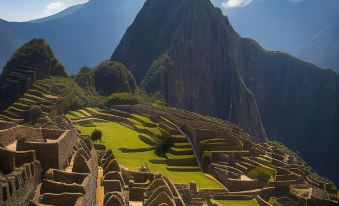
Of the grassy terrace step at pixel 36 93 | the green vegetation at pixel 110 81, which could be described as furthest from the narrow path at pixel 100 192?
the green vegetation at pixel 110 81

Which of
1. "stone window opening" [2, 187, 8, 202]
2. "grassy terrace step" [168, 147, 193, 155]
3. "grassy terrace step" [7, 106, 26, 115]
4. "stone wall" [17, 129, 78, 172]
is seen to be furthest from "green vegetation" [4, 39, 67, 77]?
"stone window opening" [2, 187, 8, 202]

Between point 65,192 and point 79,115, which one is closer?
point 65,192

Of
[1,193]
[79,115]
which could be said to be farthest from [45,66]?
[1,193]

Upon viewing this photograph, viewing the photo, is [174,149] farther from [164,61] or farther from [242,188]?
[164,61]

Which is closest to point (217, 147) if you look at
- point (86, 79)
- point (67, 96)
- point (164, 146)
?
point (164, 146)

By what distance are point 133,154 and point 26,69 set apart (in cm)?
4801

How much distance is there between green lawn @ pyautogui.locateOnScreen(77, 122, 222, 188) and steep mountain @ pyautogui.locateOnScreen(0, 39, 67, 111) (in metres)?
25.9

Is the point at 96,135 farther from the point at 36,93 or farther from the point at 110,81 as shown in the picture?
the point at 110,81

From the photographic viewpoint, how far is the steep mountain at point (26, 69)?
92688 millimetres

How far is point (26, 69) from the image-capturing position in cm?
9862

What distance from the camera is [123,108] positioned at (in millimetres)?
91562

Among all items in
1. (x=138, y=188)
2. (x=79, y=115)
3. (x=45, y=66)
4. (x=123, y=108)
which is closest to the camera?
(x=138, y=188)

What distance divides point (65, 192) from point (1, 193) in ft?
11.9

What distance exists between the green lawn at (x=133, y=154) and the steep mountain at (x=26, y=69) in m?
25.9
